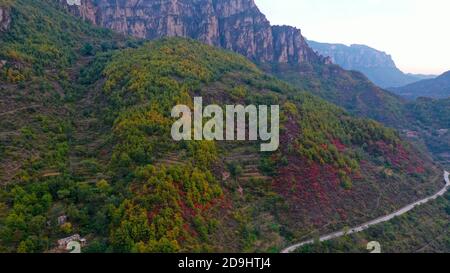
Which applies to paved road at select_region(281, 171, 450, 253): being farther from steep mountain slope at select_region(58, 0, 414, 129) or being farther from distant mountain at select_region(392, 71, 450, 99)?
distant mountain at select_region(392, 71, 450, 99)

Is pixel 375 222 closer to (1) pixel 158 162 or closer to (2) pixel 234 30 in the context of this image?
(1) pixel 158 162

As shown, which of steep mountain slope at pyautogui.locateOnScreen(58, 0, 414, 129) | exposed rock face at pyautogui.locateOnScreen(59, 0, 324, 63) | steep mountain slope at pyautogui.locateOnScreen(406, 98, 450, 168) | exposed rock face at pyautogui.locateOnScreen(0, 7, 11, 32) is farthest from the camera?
exposed rock face at pyautogui.locateOnScreen(59, 0, 324, 63)

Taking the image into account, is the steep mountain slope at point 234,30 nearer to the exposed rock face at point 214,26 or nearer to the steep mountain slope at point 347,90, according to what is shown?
the exposed rock face at point 214,26

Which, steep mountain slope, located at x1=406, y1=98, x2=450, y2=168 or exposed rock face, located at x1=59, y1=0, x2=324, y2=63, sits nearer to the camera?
steep mountain slope, located at x1=406, y1=98, x2=450, y2=168

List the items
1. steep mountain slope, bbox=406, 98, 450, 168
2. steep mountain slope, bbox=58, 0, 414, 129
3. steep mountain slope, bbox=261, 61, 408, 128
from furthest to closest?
steep mountain slope, bbox=58, 0, 414, 129, steep mountain slope, bbox=261, 61, 408, 128, steep mountain slope, bbox=406, 98, 450, 168

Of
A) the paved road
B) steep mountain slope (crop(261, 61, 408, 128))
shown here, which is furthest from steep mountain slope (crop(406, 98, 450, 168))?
the paved road

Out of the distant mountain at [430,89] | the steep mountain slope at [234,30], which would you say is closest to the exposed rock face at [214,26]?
the steep mountain slope at [234,30]

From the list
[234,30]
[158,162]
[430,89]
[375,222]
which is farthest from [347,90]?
[158,162]
